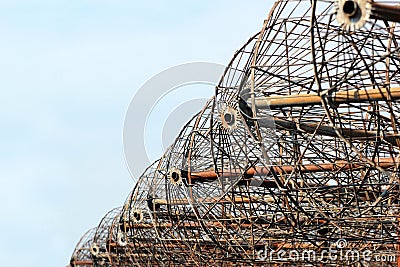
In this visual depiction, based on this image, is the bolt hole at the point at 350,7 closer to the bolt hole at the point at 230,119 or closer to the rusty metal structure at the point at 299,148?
the rusty metal structure at the point at 299,148

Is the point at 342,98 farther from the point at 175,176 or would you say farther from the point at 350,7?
the point at 175,176

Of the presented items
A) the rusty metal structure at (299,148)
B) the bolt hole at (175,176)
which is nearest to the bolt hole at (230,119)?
the rusty metal structure at (299,148)

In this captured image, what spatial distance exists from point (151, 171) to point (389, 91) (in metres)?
14.9

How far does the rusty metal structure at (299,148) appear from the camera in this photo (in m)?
9.19

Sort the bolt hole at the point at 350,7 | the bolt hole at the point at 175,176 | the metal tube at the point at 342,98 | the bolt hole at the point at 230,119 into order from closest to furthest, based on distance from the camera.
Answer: the bolt hole at the point at 350,7
the metal tube at the point at 342,98
the bolt hole at the point at 230,119
the bolt hole at the point at 175,176

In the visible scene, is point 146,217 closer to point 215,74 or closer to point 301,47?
point 215,74

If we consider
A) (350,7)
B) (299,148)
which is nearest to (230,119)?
(299,148)

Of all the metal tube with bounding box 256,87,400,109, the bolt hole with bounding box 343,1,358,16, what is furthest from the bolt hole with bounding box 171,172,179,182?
the bolt hole with bounding box 343,1,358,16

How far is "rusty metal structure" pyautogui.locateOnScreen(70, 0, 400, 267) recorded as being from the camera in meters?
9.19

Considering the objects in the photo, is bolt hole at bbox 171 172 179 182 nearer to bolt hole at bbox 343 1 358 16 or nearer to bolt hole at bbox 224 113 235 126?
bolt hole at bbox 224 113 235 126

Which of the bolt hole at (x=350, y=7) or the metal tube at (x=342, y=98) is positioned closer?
the bolt hole at (x=350, y=7)

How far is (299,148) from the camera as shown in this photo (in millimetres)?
13828

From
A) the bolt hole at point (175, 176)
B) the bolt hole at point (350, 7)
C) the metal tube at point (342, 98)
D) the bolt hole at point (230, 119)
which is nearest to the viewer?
the bolt hole at point (350, 7)

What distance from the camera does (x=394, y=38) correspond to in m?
9.83
